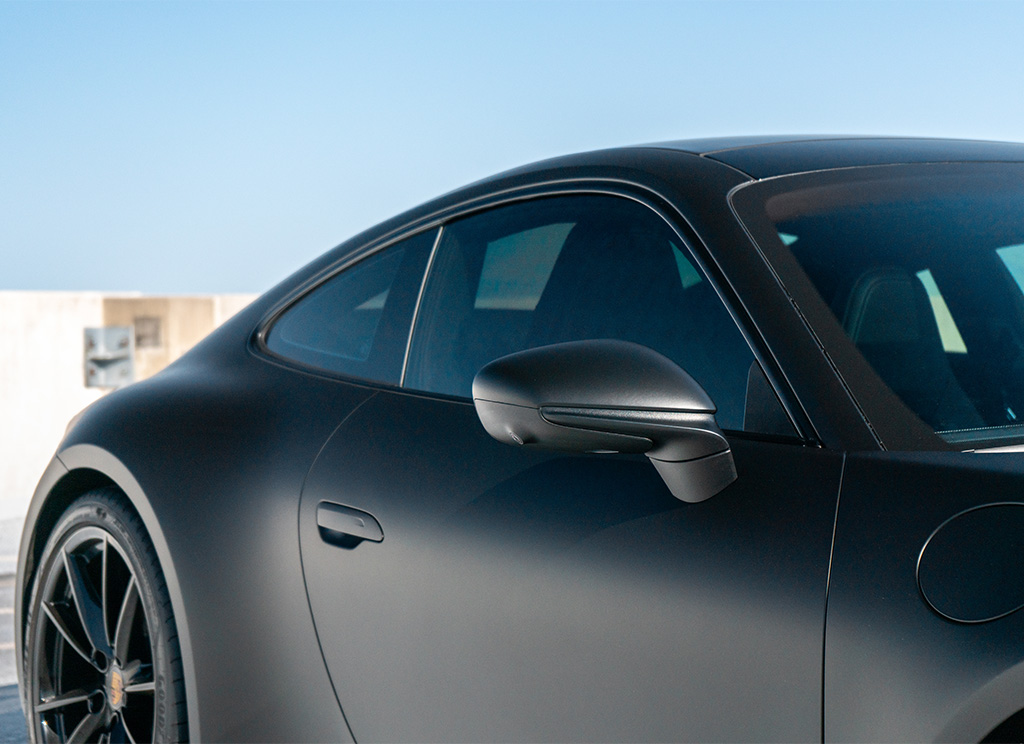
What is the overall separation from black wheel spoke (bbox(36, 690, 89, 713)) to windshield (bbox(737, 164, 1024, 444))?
2.16m

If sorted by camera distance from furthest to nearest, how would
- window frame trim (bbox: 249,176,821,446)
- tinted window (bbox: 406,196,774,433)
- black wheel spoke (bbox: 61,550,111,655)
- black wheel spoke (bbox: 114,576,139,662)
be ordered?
black wheel spoke (bbox: 61,550,111,655), black wheel spoke (bbox: 114,576,139,662), tinted window (bbox: 406,196,774,433), window frame trim (bbox: 249,176,821,446)

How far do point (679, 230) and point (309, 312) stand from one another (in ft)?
3.53

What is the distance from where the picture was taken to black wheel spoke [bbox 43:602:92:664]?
9.53 ft

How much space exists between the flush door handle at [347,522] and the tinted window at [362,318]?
0.30m

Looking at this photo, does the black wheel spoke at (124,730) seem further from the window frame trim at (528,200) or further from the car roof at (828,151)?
the car roof at (828,151)

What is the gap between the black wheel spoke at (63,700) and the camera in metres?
2.92

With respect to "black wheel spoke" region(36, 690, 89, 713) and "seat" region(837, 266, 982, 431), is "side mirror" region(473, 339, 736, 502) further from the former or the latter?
"black wheel spoke" region(36, 690, 89, 713)

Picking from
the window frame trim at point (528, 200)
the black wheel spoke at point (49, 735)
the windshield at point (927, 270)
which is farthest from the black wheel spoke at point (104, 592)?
the windshield at point (927, 270)

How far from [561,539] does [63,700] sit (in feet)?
5.96

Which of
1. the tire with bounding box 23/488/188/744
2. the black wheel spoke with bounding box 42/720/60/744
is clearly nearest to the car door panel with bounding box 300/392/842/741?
the tire with bounding box 23/488/188/744

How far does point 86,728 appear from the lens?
2871 mm

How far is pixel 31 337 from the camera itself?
9.08m

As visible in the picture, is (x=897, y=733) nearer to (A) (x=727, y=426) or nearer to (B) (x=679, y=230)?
(A) (x=727, y=426)

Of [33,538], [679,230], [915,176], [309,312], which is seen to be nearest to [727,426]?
[679,230]
